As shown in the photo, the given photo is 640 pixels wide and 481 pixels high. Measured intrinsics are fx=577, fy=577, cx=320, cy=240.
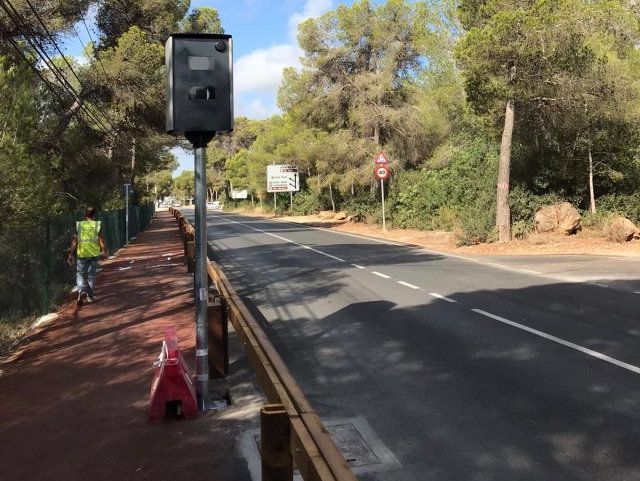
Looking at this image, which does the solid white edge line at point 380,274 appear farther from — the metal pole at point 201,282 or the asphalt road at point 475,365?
the metal pole at point 201,282

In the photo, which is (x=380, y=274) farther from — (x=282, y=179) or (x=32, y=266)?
(x=282, y=179)

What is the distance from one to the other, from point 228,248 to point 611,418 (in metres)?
17.6

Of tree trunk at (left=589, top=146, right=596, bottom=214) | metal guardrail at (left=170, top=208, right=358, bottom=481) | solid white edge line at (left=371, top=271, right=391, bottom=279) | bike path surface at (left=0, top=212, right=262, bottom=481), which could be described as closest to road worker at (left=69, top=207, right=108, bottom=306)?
bike path surface at (left=0, top=212, right=262, bottom=481)

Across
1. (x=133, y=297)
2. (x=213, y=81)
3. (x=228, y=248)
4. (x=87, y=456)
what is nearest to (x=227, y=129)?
(x=213, y=81)

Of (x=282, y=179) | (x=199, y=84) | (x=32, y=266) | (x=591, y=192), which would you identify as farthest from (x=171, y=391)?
(x=282, y=179)

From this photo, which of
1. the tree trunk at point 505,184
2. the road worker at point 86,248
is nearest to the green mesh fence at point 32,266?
the road worker at point 86,248

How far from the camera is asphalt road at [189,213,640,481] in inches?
163

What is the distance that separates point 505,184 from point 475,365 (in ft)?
46.7

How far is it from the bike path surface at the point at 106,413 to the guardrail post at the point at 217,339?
0.19 m

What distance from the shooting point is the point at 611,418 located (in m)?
4.68

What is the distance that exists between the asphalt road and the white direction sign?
36.4 meters

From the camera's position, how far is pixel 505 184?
19250 millimetres

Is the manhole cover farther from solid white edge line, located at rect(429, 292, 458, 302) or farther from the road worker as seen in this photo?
the road worker

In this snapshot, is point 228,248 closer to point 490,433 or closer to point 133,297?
point 133,297
